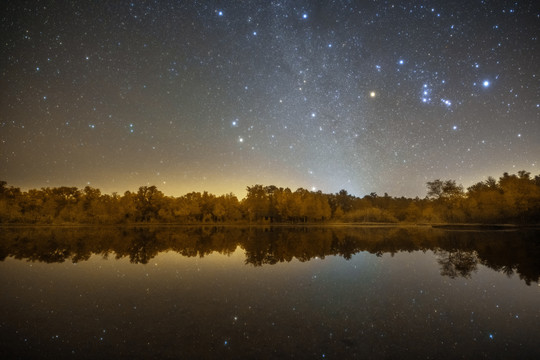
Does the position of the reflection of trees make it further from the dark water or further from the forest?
the forest

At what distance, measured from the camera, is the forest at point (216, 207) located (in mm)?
61469

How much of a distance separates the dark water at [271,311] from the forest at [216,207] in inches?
2269

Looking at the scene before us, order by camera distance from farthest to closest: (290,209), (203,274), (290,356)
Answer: (290,209), (203,274), (290,356)

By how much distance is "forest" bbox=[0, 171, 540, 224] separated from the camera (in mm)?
61469

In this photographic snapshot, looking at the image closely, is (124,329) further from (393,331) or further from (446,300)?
(446,300)

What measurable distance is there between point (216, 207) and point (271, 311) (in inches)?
2746

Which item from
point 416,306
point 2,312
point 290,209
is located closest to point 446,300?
point 416,306

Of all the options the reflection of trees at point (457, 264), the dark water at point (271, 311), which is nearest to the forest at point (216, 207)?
the reflection of trees at point (457, 264)

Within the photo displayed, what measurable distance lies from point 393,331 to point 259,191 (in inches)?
2983

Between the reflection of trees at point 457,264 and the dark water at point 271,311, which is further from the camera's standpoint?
the reflection of trees at point 457,264

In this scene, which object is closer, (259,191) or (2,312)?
(2,312)

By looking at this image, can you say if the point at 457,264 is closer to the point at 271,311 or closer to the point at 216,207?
the point at 271,311

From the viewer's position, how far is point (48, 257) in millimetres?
16953

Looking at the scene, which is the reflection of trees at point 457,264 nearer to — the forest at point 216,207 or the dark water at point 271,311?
the dark water at point 271,311
